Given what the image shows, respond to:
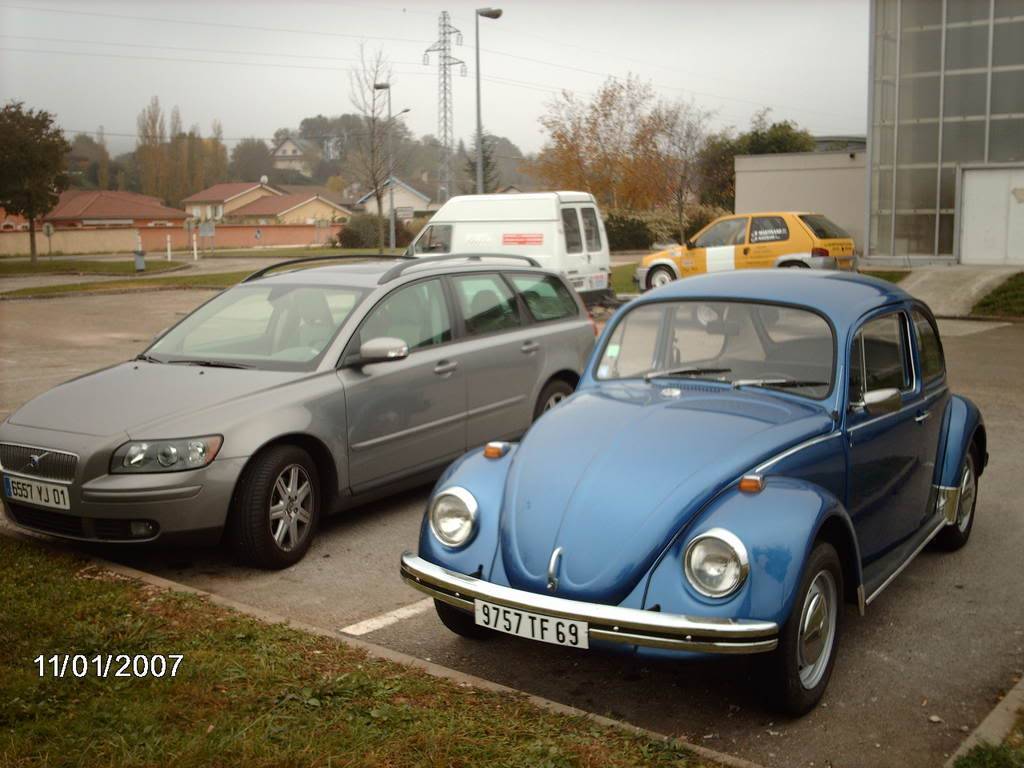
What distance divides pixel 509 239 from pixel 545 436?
16.2m

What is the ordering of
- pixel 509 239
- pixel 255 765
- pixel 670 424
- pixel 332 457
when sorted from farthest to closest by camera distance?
pixel 509 239 → pixel 332 457 → pixel 670 424 → pixel 255 765

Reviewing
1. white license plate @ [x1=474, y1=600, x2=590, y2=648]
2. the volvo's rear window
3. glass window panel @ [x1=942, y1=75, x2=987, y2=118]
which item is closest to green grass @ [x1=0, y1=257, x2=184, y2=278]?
the volvo's rear window

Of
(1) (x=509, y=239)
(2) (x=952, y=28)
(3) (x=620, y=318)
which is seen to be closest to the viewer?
(3) (x=620, y=318)

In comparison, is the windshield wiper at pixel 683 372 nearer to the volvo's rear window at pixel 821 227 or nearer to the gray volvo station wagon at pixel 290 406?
the gray volvo station wagon at pixel 290 406

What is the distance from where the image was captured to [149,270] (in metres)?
42.4

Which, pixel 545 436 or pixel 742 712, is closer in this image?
pixel 742 712

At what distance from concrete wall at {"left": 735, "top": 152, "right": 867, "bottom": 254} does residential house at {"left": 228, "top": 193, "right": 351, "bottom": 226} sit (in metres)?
71.2

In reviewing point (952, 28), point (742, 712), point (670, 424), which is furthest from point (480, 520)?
point (952, 28)

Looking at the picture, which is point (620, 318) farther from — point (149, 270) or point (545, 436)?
point (149, 270)

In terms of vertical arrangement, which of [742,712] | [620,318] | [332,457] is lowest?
[742,712]

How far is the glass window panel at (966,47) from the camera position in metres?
28.6

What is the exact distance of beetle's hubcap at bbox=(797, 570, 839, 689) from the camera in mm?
4145

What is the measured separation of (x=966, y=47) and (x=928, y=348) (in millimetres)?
26381
